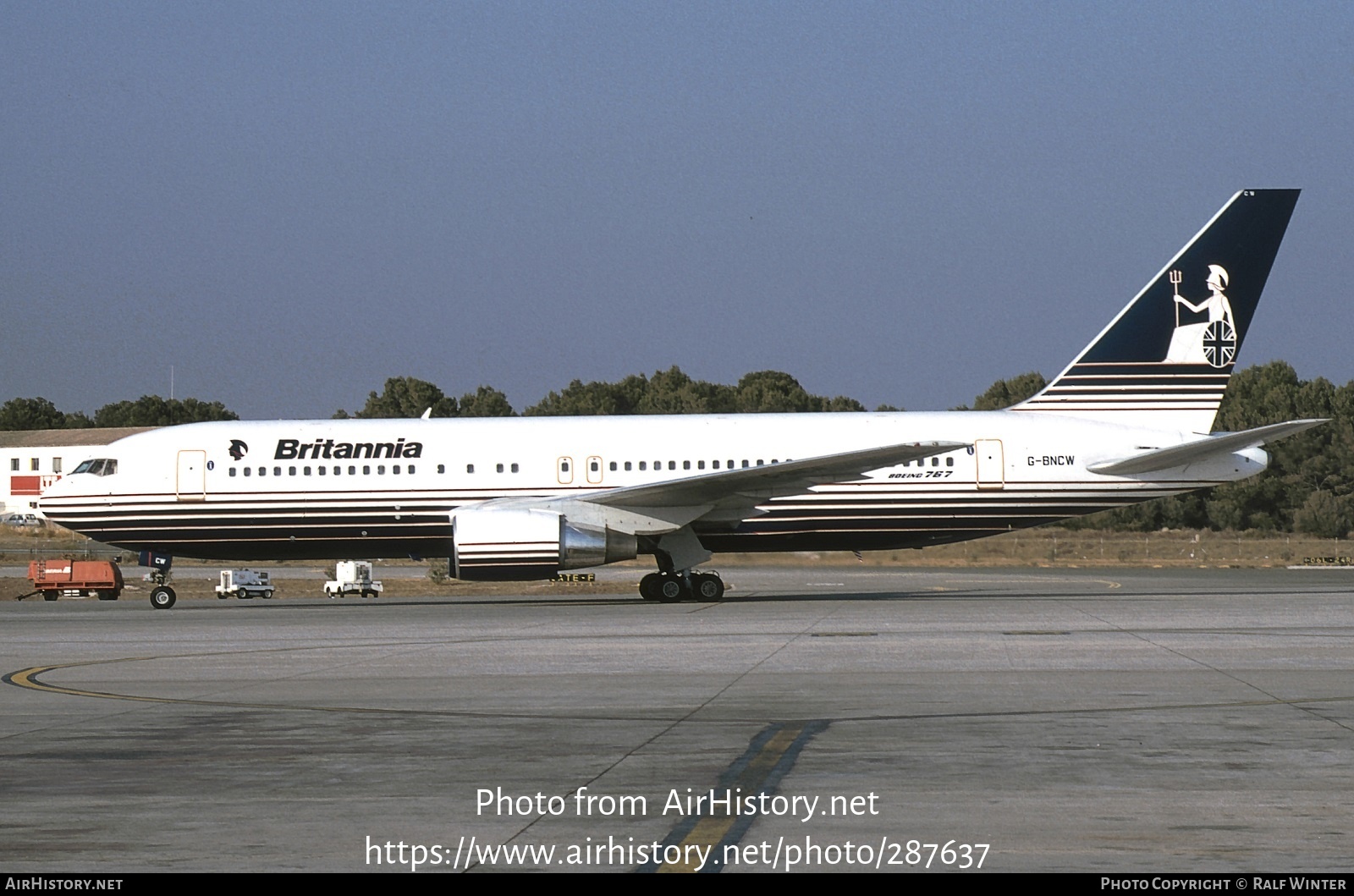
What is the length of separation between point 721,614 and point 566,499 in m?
5.17

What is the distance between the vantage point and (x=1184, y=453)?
95.2ft

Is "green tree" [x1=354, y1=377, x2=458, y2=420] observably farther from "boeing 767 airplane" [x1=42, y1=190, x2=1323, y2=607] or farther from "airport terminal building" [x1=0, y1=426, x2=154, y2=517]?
"boeing 767 airplane" [x1=42, y1=190, x2=1323, y2=607]

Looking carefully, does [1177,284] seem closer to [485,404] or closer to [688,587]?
[688,587]

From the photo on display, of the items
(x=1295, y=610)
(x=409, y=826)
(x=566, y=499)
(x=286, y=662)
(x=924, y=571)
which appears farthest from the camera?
(x=924, y=571)

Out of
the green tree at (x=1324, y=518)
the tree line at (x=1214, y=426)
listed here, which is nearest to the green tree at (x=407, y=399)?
the tree line at (x=1214, y=426)

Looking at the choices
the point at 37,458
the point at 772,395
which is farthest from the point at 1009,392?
the point at 37,458

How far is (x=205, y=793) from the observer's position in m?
8.41

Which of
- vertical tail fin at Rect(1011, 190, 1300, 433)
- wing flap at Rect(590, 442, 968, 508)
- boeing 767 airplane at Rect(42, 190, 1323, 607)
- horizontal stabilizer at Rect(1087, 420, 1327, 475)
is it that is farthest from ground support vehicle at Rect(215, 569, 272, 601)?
horizontal stabilizer at Rect(1087, 420, 1327, 475)

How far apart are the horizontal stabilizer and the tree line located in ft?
→ 94.6

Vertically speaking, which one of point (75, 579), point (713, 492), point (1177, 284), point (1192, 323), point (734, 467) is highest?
point (1177, 284)

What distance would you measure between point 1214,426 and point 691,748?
56.9 m

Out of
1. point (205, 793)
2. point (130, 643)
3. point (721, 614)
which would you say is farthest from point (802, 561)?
point (205, 793)
